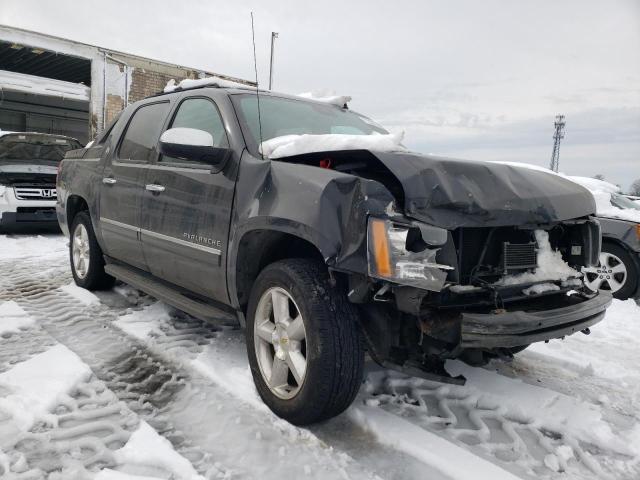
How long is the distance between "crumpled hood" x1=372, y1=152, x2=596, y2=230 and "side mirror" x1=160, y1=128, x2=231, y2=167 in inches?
40.4

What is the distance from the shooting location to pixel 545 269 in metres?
2.57

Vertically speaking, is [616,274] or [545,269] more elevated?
[545,269]

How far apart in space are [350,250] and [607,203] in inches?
210

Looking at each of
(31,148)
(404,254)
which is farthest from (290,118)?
(31,148)

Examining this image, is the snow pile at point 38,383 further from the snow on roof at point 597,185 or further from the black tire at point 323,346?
the snow on roof at point 597,185

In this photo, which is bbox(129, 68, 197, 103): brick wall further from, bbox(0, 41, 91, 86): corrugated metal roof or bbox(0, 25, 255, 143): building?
bbox(0, 41, 91, 86): corrugated metal roof

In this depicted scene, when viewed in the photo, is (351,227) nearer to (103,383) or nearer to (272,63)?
(103,383)

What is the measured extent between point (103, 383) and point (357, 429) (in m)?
1.44

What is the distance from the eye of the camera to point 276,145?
263 centimetres

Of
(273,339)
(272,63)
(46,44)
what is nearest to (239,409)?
(273,339)

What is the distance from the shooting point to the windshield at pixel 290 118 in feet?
9.64

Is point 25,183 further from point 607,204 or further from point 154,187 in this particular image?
point 607,204

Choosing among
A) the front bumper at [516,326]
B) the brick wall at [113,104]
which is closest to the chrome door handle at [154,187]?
the front bumper at [516,326]

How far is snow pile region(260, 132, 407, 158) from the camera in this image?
225 centimetres
